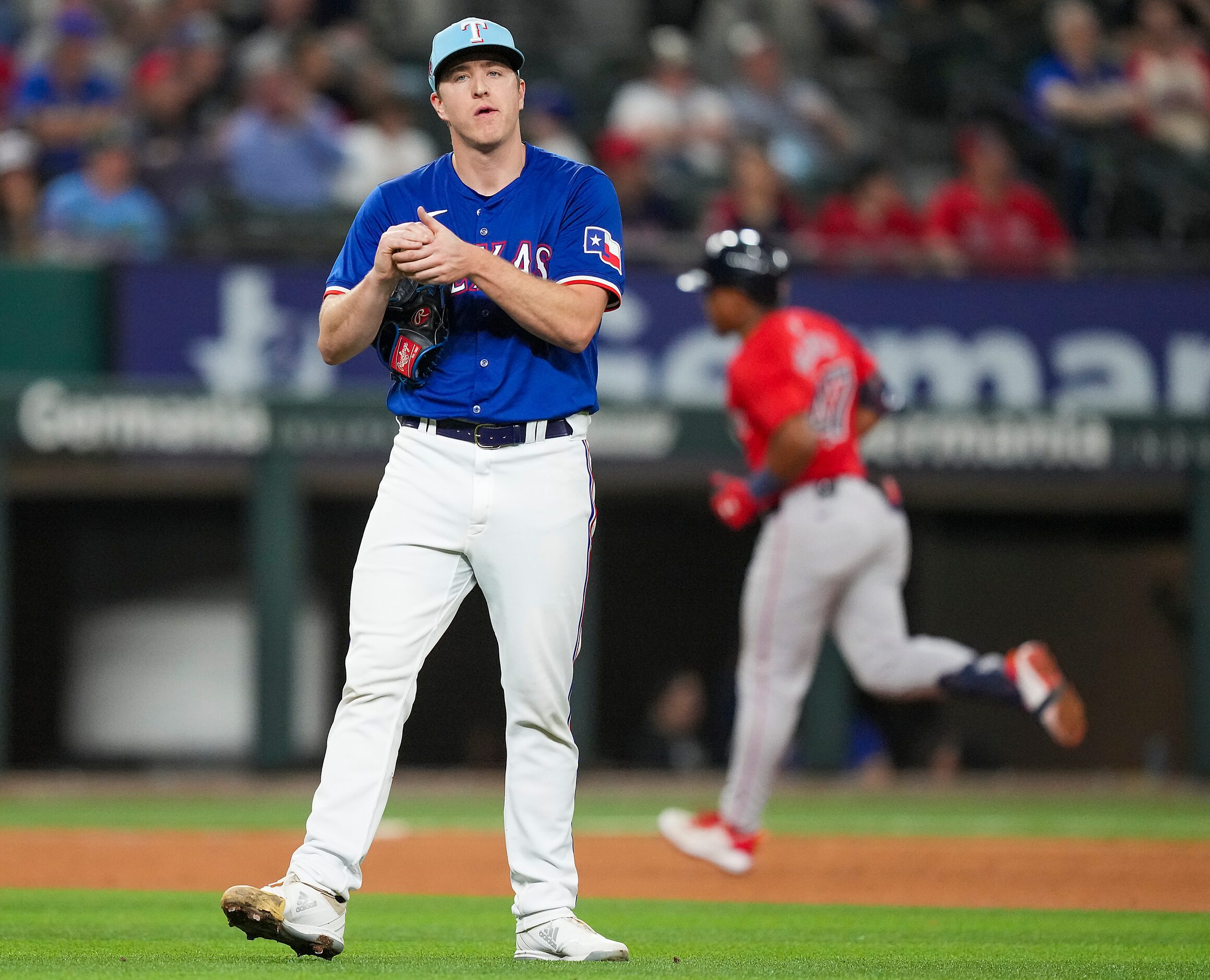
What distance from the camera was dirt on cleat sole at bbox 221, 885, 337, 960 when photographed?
405 centimetres

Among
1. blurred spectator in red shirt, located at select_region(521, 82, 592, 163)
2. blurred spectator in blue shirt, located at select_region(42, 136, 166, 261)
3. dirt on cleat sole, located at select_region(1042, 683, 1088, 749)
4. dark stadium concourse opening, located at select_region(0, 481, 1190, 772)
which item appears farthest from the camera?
dark stadium concourse opening, located at select_region(0, 481, 1190, 772)

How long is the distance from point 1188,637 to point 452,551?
9598mm

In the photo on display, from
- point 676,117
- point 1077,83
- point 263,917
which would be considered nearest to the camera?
point 263,917

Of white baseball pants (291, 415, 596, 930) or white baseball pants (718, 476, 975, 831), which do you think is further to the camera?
white baseball pants (718, 476, 975, 831)

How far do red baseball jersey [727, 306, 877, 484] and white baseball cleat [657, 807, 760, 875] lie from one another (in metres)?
1.26

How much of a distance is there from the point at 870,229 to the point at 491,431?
8.88 metres

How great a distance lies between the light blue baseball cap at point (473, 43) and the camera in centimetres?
436

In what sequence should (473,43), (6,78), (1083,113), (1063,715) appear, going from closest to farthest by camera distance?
1. (473,43)
2. (1063,715)
3. (6,78)
4. (1083,113)

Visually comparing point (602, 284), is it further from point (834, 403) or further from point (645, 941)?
point (834, 403)

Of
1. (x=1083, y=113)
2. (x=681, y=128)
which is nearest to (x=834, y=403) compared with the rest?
(x=681, y=128)

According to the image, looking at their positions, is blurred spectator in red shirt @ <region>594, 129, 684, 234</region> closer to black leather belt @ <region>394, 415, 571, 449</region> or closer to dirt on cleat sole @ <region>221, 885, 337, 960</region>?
black leather belt @ <region>394, 415, 571, 449</region>

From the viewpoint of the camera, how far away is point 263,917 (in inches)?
160

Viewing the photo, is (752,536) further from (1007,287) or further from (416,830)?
(416,830)

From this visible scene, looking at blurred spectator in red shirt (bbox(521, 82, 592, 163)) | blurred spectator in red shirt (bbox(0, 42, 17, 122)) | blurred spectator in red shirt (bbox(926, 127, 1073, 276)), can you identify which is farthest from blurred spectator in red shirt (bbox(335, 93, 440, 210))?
blurred spectator in red shirt (bbox(926, 127, 1073, 276))
